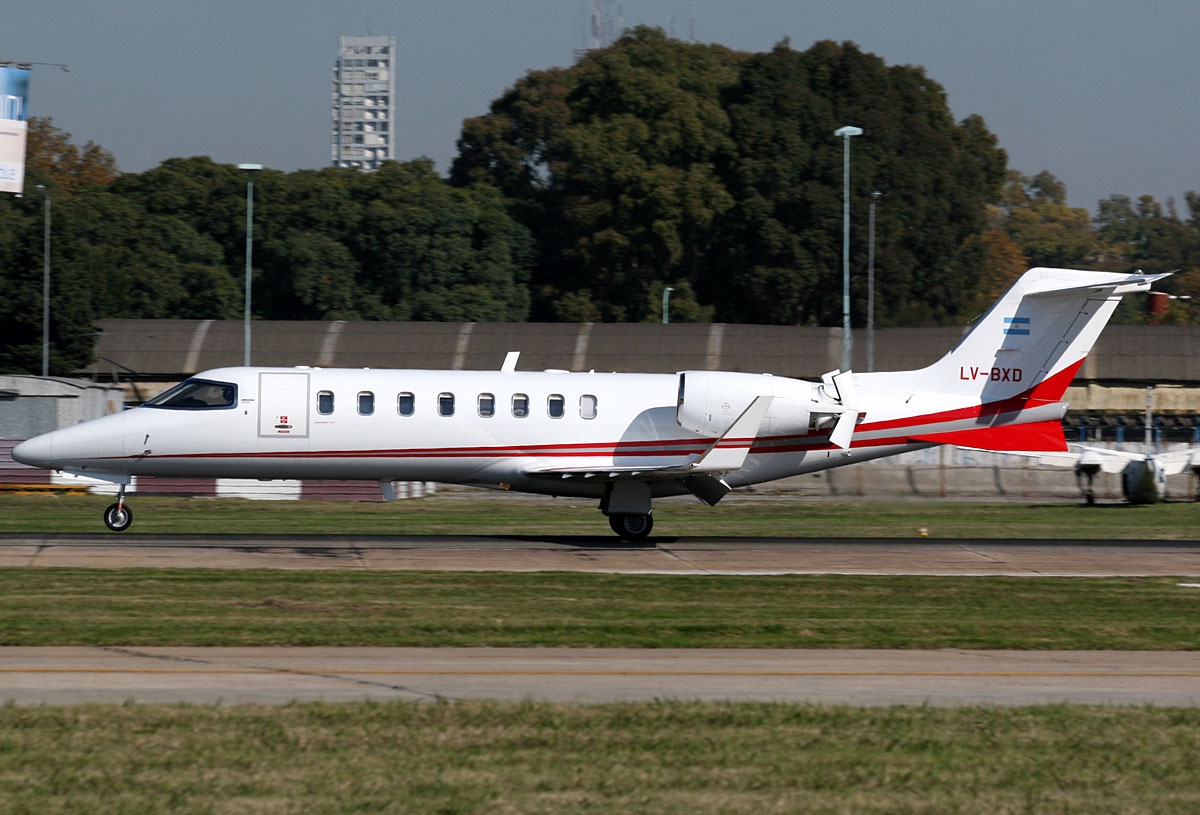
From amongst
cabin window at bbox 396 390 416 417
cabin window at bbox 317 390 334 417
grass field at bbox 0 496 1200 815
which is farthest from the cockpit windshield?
grass field at bbox 0 496 1200 815

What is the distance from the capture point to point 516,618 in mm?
16438

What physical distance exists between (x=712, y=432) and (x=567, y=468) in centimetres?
261

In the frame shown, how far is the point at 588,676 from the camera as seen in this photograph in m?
13.2

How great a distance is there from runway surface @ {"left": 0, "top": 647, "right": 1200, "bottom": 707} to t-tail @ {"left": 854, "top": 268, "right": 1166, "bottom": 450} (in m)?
A: 11.6

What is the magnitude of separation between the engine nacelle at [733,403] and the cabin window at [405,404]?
15.0 feet

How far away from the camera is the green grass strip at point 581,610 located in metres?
15.2

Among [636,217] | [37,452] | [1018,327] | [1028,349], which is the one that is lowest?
[37,452]

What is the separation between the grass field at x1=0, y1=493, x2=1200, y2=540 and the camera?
30.0 meters

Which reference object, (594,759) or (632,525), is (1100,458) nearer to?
(632,525)

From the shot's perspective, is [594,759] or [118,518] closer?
[594,759]

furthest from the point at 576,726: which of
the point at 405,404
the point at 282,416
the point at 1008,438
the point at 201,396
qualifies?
the point at 1008,438

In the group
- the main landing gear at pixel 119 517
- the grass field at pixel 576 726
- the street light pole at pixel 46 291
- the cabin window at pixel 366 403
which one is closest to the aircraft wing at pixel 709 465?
the cabin window at pixel 366 403

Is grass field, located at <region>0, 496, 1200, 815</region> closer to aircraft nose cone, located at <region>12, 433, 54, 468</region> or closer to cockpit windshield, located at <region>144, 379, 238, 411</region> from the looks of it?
aircraft nose cone, located at <region>12, 433, 54, 468</region>

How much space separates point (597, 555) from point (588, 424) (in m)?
2.59
